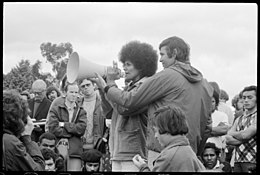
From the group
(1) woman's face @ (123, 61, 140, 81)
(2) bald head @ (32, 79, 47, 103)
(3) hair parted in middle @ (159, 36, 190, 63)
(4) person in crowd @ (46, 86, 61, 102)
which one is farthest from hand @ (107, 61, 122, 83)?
(4) person in crowd @ (46, 86, 61, 102)

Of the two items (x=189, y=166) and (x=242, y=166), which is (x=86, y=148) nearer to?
(x=242, y=166)

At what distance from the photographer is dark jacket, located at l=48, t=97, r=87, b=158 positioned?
6.71 meters

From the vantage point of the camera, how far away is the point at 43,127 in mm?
7617

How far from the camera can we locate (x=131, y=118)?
515 centimetres

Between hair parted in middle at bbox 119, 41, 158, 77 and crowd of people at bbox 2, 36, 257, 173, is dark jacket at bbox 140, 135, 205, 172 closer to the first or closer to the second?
crowd of people at bbox 2, 36, 257, 173

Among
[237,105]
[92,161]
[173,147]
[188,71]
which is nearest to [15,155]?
[173,147]

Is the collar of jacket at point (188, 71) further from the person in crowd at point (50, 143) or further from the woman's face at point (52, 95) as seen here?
the woman's face at point (52, 95)

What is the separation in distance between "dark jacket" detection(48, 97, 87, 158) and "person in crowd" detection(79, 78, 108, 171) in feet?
0.74

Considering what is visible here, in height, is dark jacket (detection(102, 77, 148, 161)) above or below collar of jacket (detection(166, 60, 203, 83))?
below

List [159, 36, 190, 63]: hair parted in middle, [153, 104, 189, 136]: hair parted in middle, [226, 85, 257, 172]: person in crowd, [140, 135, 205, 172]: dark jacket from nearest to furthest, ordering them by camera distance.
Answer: [140, 135, 205, 172]: dark jacket
[153, 104, 189, 136]: hair parted in middle
[159, 36, 190, 63]: hair parted in middle
[226, 85, 257, 172]: person in crowd

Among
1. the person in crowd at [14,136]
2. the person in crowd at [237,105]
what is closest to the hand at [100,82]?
the person in crowd at [14,136]

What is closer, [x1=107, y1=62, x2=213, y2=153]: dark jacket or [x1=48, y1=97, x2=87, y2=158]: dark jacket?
[x1=107, y1=62, x2=213, y2=153]: dark jacket

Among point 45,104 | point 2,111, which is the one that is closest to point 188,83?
point 2,111

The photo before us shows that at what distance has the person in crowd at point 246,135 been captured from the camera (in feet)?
18.2
